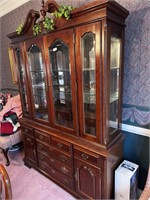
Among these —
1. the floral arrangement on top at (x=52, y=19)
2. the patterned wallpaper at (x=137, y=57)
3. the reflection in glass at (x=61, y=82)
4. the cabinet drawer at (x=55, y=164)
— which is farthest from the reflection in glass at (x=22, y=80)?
the patterned wallpaper at (x=137, y=57)

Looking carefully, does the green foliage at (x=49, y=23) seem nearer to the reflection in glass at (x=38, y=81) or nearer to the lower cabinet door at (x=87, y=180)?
the reflection in glass at (x=38, y=81)

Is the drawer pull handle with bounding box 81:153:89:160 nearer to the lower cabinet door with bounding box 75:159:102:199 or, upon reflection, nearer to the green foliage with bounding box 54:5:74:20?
the lower cabinet door with bounding box 75:159:102:199

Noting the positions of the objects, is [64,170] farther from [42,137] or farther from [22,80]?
[22,80]

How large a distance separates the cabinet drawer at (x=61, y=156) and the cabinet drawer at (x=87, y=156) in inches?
5.7

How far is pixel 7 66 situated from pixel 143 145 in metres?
3.20

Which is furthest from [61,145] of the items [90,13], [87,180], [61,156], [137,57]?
[90,13]

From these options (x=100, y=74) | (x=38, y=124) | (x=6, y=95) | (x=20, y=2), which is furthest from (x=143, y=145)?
(x=6, y=95)

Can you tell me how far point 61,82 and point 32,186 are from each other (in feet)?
4.90

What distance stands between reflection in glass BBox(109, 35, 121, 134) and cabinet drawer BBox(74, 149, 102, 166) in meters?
0.30

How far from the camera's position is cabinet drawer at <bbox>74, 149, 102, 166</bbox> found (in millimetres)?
1413

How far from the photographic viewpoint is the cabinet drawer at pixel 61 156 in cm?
169

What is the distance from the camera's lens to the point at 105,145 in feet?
4.53

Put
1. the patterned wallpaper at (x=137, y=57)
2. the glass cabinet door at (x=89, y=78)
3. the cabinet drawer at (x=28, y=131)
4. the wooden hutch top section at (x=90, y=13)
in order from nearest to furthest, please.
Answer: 1. the wooden hutch top section at (x=90, y=13)
2. the glass cabinet door at (x=89, y=78)
3. the patterned wallpaper at (x=137, y=57)
4. the cabinet drawer at (x=28, y=131)

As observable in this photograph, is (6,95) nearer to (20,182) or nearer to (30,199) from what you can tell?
(20,182)
